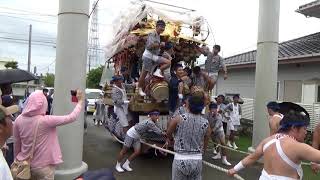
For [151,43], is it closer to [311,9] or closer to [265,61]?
[265,61]

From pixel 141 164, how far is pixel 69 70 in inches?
137

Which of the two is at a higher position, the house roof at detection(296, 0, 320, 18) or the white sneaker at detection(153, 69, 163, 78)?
the house roof at detection(296, 0, 320, 18)

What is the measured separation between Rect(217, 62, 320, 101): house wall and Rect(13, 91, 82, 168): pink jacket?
38.3 feet

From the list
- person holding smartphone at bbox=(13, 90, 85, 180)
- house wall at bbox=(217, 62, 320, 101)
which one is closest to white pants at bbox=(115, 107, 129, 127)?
person holding smartphone at bbox=(13, 90, 85, 180)

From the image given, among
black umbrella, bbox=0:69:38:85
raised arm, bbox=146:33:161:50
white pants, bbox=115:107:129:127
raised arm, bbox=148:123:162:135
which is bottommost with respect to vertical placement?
raised arm, bbox=148:123:162:135

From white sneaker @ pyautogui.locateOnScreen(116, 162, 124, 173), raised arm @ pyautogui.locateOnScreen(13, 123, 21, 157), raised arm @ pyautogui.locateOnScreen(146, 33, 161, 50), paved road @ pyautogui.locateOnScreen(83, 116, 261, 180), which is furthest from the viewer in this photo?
raised arm @ pyautogui.locateOnScreen(146, 33, 161, 50)

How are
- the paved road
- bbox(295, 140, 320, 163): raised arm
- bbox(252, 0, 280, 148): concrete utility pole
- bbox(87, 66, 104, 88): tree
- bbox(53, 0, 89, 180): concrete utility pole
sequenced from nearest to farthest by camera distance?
bbox(295, 140, 320, 163): raised arm → bbox(53, 0, 89, 180): concrete utility pole → the paved road → bbox(252, 0, 280, 148): concrete utility pole → bbox(87, 66, 104, 88): tree

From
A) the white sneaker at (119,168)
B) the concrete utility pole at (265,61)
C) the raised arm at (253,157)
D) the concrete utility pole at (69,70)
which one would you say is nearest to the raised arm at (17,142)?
the concrete utility pole at (69,70)

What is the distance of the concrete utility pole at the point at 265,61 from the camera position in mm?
10867

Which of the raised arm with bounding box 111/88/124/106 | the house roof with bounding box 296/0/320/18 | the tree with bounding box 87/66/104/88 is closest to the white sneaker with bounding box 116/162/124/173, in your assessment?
the raised arm with bounding box 111/88/124/106

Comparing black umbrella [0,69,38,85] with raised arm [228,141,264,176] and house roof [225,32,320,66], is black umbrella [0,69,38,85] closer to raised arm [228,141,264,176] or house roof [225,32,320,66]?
raised arm [228,141,264,176]

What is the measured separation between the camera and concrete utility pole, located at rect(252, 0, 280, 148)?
1087 centimetres

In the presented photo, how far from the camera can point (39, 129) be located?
18.2 feet

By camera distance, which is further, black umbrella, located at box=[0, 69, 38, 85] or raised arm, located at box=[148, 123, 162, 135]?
raised arm, located at box=[148, 123, 162, 135]
